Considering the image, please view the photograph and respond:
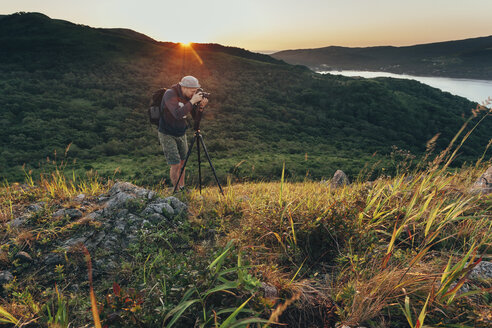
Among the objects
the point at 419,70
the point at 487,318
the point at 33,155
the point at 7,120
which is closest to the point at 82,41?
the point at 7,120

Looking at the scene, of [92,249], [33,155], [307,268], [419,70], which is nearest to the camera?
[307,268]

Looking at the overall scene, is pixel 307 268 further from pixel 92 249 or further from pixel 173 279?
pixel 92 249

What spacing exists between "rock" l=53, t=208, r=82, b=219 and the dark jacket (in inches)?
85.1

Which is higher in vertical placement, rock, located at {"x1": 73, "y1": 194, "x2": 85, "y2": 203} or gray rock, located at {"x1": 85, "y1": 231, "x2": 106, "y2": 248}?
rock, located at {"x1": 73, "y1": 194, "x2": 85, "y2": 203}

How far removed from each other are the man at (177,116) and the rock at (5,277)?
8.31 ft

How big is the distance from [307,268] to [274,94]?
154 ft

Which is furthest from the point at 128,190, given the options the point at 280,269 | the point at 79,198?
the point at 280,269

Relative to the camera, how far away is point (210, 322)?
1569 millimetres

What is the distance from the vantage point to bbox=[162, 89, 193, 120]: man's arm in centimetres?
436

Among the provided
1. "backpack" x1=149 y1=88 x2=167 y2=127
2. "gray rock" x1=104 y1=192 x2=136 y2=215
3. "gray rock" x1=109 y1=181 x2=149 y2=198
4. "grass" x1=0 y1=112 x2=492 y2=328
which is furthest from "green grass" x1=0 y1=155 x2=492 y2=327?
"backpack" x1=149 y1=88 x2=167 y2=127

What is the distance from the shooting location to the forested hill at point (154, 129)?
18375 mm

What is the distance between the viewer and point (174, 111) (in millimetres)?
4465

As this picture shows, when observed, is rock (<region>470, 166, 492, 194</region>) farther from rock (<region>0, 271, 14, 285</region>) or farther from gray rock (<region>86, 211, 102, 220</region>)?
rock (<region>0, 271, 14, 285</region>)

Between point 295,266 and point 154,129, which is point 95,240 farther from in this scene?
point 154,129
